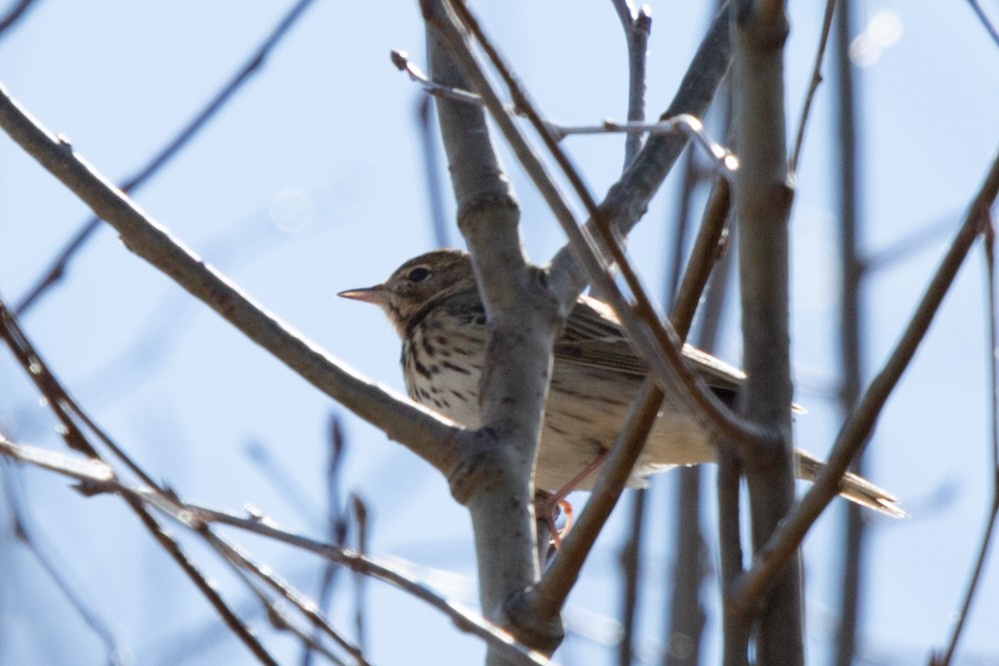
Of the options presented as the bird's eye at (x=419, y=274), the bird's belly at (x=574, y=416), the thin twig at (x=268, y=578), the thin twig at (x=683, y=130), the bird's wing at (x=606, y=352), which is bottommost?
the thin twig at (x=268, y=578)

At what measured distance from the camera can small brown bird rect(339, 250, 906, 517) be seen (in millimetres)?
6164

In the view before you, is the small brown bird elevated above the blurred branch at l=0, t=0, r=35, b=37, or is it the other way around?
the small brown bird

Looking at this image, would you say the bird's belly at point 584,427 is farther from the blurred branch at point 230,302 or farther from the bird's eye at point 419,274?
Result: the blurred branch at point 230,302

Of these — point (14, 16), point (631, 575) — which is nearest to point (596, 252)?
point (14, 16)

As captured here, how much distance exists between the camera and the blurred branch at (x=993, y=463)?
2.37 m

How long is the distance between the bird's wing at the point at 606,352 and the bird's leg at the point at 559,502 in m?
0.45

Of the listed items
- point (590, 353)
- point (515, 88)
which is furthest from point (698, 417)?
point (590, 353)

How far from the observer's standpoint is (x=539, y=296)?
371 centimetres

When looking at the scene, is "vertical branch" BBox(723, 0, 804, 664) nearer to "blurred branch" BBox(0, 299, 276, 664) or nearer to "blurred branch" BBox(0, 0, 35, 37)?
"blurred branch" BBox(0, 299, 276, 664)

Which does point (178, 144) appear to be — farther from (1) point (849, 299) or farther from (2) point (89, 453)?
(1) point (849, 299)

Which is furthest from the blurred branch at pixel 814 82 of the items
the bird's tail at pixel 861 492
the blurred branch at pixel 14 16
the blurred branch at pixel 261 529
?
the bird's tail at pixel 861 492

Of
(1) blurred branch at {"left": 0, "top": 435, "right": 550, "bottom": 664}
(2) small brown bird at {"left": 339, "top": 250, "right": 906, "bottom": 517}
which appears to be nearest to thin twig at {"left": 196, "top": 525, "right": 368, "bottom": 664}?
(1) blurred branch at {"left": 0, "top": 435, "right": 550, "bottom": 664}

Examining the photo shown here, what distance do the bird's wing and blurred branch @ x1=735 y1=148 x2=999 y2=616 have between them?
13.7 ft

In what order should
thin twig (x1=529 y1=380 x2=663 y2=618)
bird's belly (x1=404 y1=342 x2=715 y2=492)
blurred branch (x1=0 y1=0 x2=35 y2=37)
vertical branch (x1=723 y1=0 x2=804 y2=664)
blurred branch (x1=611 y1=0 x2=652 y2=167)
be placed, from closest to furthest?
vertical branch (x1=723 y1=0 x2=804 y2=664) < thin twig (x1=529 y1=380 x2=663 y2=618) < blurred branch (x1=0 y1=0 x2=35 y2=37) < blurred branch (x1=611 y1=0 x2=652 y2=167) < bird's belly (x1=404 y1=342 x2=715 y2=492)
